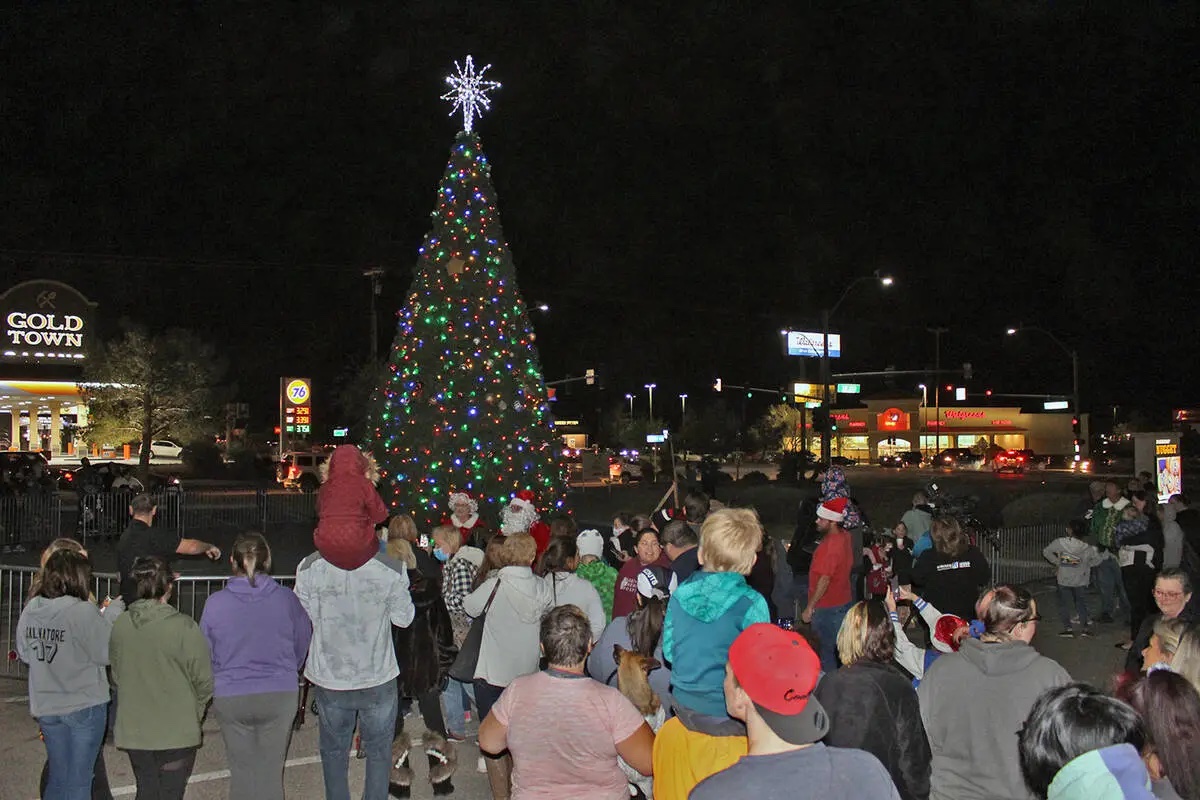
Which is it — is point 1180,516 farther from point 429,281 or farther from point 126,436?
point 126,436

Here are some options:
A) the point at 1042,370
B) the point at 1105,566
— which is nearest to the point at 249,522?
the point at 1105,566

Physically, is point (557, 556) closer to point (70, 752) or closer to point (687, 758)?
point (687, 758)

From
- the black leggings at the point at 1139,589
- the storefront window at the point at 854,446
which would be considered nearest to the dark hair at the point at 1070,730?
the black leggings at the point at 1139,589

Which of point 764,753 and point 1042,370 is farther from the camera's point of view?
point 1042,370

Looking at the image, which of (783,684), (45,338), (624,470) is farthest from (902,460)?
(783,684)

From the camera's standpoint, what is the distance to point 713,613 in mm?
4195

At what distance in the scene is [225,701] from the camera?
5141 millimetres

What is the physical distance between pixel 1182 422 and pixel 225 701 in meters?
62.9

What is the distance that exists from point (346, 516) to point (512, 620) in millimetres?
1227

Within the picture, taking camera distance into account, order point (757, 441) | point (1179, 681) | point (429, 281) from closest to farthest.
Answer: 1. point (1179, 681)
2. point (429, 281)
3. point (757, 441)

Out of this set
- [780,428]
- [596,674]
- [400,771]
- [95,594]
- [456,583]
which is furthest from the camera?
[780,428]

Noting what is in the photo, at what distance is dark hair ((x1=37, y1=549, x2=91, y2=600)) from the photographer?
529 centimetres

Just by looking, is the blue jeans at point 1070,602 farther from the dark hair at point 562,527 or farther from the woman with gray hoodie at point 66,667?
the woman with gray hoodie at point 66,667

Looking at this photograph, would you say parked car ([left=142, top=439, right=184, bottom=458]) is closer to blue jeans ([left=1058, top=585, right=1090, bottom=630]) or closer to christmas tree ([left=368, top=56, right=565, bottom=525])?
christmas tree ([left=368, top=56, right=565, bottom=525])
